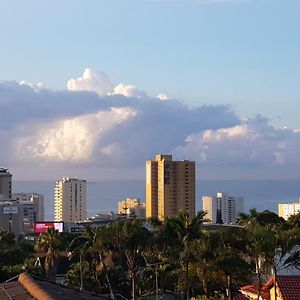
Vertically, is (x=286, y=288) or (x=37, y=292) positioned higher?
(x=37, y=292)

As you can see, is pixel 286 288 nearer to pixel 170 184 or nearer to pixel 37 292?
pixel 37 292

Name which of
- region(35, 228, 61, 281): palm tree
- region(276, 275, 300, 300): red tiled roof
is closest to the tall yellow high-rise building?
region(35, 228, 61, 281): palm tree

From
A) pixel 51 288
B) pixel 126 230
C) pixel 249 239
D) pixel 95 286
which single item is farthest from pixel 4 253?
pixel 51 288

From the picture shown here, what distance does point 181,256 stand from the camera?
34156 millimetres

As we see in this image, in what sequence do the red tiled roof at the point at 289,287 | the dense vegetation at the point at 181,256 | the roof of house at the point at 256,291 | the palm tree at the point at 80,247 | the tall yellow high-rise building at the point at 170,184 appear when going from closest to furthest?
the red tiled roof at the point at 289,287 → the roof of house at the point at 256,291 → the dense vegetation at the point at 181,256 → the palm tree at the point at 80,247 → the tall yellow high-rise building at the point at 170,184

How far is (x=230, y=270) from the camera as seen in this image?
105 ft

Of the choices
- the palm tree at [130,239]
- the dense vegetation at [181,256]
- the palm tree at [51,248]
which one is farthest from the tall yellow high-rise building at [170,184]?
the palm tree at [130,239]

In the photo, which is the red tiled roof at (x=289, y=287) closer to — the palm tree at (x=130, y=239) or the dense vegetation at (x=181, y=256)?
the dense vegetation at (x=181, y=256)

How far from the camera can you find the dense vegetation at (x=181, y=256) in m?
29.4

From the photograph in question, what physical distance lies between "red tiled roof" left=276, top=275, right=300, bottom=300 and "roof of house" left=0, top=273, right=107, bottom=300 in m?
13.7

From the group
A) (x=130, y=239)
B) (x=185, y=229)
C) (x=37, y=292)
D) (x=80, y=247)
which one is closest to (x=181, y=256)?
(x=185, y=229)

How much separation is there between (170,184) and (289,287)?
5978 inches

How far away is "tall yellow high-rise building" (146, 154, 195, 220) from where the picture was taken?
178 meters

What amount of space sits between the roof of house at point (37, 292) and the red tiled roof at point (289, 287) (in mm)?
13651
